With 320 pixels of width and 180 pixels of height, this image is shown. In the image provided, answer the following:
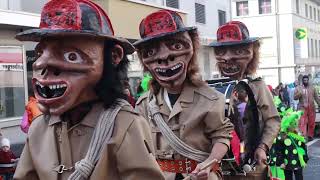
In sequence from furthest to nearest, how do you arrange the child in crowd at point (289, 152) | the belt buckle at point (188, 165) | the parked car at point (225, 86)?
1. the child in crowd at point (289, 152)
2. the parked car at point (225, 86)
3. the belt buckle at point (188, 165)

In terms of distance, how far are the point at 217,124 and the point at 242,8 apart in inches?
1609

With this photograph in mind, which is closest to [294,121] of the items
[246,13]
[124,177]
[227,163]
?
[227,163]

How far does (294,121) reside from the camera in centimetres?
742

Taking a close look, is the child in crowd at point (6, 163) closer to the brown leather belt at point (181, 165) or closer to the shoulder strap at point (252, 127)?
the shoulder strap at point (252, 127)

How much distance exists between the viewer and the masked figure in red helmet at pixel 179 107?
364cm

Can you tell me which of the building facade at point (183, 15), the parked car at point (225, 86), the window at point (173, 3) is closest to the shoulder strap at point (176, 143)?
the parked car at point (225, 86)

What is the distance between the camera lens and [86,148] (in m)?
2.47

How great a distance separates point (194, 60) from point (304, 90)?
9.46m

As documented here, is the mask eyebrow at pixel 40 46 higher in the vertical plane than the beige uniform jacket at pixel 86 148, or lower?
higher

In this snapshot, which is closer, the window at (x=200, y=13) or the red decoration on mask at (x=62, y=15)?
the red decoration on mask at (x=62, y=15)

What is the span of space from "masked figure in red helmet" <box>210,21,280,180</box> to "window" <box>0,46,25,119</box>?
804 cm

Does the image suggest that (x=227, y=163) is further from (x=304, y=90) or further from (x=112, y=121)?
(x=304, y=90)

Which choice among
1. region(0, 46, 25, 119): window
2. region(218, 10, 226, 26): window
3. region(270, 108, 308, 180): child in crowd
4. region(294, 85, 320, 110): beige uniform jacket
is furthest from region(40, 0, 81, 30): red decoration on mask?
region(218, 10, 226, 26): window

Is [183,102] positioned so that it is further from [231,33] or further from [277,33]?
[277,33]
